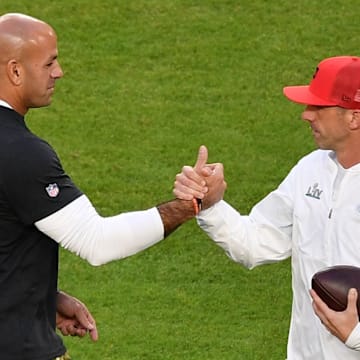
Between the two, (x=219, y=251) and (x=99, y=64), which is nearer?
(x=219, y=251)

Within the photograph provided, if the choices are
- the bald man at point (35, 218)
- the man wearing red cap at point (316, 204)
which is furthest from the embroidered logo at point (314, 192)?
the bald man at point (35, 218)

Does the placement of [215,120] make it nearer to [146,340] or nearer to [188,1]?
[188,1]

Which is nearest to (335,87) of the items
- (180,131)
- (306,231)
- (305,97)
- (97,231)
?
(305,97)

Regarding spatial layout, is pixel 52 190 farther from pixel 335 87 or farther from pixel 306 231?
pixel 335 87

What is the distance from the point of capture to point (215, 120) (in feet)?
40.2

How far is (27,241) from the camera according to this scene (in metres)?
5.60

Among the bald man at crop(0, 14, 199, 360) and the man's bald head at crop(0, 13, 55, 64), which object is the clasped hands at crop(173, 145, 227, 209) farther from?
the man's bald head at crop(0, 13, 55, 64)

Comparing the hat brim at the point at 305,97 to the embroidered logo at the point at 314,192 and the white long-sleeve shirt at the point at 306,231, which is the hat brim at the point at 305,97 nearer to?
the white long-sleeve shirt at the point at 306,231

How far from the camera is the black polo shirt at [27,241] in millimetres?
5438

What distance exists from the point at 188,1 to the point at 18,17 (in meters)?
8.52

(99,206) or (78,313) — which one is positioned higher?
(78,313)

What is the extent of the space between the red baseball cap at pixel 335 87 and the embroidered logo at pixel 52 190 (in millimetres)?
1201

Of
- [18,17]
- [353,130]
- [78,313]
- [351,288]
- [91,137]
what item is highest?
[18,17]

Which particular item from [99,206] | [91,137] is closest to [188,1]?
[91,137]
